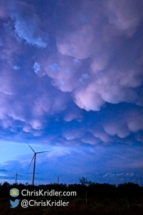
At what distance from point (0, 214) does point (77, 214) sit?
6663 mm

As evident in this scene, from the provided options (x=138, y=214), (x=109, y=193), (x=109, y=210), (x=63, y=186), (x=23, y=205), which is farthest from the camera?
(x=63, y=186)

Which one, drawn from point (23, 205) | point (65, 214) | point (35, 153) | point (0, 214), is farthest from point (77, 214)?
point (35, 153)

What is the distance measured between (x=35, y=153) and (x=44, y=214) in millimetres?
30269

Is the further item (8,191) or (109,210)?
(8,191)

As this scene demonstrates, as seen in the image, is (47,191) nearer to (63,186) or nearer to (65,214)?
(63,186)

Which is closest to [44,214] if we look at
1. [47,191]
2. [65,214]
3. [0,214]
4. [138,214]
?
[65,214]

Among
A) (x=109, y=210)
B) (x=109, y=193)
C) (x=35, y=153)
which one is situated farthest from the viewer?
(x=35, y=153)

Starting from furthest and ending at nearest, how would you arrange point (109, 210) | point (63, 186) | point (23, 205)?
point (63, 186) < point (23, 205) < point (109, 210)

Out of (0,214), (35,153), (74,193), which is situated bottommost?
(0,214)

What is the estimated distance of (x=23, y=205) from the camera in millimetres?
23719

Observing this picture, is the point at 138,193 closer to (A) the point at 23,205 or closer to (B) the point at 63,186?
(B) the point at 63,186

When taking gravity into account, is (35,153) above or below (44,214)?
above

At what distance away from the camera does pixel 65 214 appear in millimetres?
18234

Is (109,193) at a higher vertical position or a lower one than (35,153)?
lower
